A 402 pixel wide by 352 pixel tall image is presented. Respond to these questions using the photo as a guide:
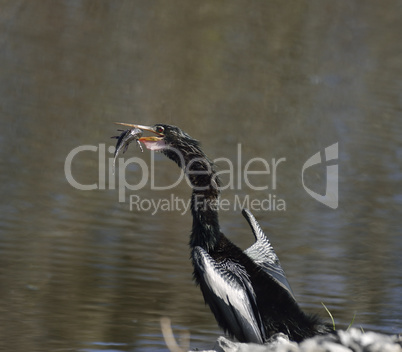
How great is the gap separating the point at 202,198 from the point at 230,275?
684mm

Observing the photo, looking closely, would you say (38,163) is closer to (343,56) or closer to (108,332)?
(108,332)

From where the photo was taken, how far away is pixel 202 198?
619 centimetres

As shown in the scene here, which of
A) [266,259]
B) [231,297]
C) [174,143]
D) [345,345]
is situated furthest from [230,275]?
[345,345]

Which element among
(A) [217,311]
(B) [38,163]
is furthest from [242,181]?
(A) [217,311]

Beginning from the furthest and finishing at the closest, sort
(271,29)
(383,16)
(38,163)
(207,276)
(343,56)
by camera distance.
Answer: (383,16), (271,29), (343,56), (38,163), (207,276)

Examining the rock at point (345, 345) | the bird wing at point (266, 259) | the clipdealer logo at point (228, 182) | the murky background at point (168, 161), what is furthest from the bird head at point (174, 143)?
the clipdealer logo at point (228, 182)

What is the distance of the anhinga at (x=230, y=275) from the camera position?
557 centimetres

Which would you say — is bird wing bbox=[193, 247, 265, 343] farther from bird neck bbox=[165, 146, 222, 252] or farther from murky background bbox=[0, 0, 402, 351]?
murky background bbox=[0, 0, 402, 351]

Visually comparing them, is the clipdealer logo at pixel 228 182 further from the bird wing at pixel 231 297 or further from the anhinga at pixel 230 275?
the bird wing at pixel 231 297

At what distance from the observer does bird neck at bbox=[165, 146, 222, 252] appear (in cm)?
609

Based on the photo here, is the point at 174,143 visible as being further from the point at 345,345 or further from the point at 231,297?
the point at 345,345

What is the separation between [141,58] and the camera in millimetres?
18453

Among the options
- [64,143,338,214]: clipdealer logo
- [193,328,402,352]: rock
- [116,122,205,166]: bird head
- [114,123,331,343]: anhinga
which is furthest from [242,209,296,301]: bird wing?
[64,143,338,214]: clipdealer logo

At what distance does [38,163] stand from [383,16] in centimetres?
1459
